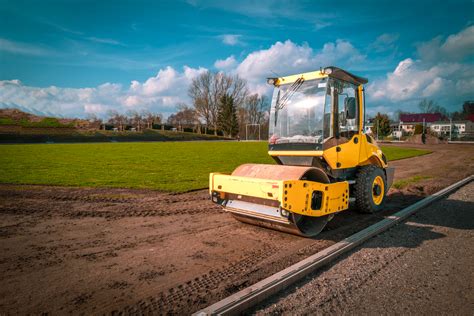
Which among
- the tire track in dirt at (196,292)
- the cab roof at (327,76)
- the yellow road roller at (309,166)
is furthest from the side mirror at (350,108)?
the tire track in dirt at (196,292)

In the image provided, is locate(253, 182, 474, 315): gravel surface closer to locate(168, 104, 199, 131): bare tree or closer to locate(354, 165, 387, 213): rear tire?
locate(354, 165, 387, 213): rear tire

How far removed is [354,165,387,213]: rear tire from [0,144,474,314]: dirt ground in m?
0.25

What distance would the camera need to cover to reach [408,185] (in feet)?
38.0

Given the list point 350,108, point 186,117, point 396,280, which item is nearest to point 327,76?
point 350,108

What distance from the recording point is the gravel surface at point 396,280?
11.9ft

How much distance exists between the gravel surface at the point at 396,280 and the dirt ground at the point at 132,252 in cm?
57

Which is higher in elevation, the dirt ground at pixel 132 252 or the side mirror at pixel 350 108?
the side mirror at pixel 350 108

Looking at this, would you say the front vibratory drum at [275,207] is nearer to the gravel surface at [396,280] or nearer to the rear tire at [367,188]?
the gravel surface at [396,280]

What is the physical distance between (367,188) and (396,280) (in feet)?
9.98

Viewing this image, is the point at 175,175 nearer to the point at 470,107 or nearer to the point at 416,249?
the point at 416,249

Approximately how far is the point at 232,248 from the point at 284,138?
8.32ft

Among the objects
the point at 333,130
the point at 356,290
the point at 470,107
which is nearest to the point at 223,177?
the point at 333,130

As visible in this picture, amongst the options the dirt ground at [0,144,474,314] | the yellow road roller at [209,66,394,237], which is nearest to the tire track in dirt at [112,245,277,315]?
the dirt ground at [0,144,474,314]

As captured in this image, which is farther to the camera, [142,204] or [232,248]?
[142,204]
